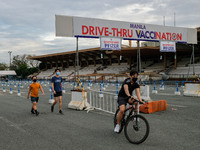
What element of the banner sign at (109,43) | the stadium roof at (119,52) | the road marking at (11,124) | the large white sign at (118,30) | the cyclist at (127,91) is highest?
the stadium roof at (119,52)

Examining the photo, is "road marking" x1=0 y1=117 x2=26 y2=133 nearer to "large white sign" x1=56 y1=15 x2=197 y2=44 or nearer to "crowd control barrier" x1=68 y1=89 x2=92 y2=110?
"crowd control barrier" x1=68 y1=89 x2=92 y2=110

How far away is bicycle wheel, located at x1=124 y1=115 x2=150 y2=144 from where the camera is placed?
17.0 feet

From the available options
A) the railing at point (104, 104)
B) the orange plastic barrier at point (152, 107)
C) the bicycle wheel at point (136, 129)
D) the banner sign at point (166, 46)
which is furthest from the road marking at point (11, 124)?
the banner sign at point (166, 46)

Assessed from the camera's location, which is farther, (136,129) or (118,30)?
(118,30)

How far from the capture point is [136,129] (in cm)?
534

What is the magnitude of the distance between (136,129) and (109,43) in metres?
11.3

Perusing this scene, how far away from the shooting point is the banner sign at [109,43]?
15.7 m

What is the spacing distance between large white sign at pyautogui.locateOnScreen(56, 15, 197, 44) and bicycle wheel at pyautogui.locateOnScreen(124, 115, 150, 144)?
30.5 feet

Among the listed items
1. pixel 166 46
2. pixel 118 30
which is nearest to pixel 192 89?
pixel 166 46

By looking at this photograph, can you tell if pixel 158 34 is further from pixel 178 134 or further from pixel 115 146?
pixel 115 146

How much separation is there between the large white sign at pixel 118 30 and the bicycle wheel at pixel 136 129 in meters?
9.30

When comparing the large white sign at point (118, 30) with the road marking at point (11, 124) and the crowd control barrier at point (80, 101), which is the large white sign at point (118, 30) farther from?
the road marking at point (11, 124)

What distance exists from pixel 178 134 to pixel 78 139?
281cm

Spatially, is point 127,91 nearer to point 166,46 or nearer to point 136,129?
point 136,129
